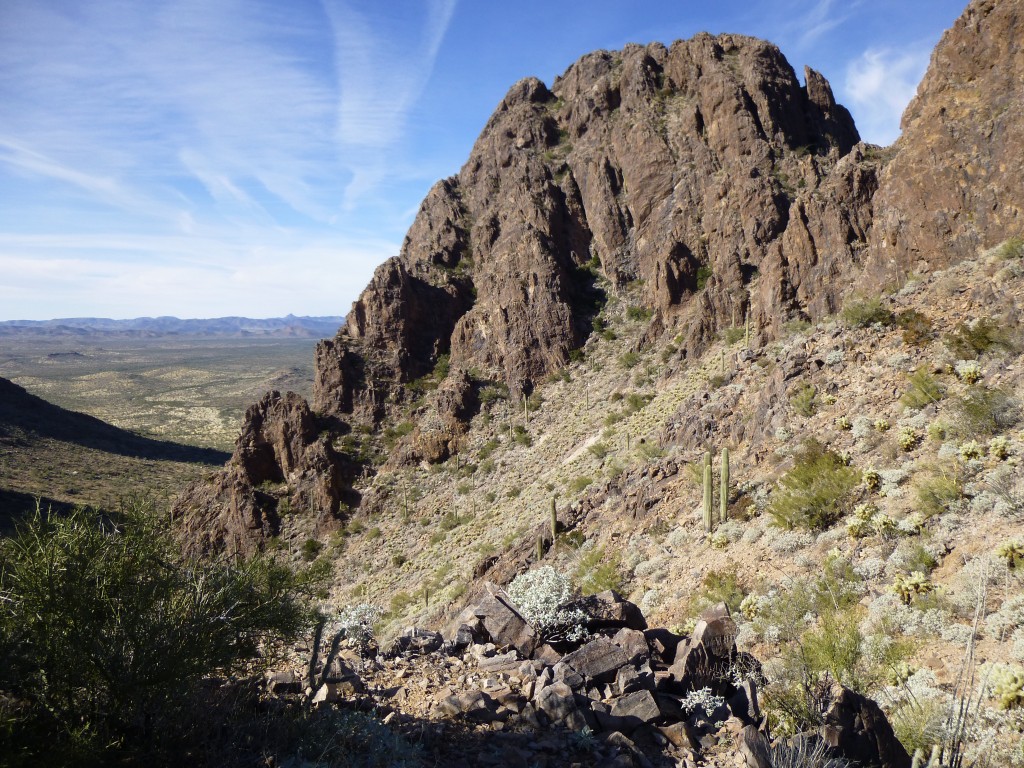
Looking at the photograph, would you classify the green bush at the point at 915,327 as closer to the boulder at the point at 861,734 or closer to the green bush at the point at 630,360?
the boulder at the point at 861,734

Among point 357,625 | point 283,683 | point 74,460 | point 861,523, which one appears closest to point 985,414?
point 861,523

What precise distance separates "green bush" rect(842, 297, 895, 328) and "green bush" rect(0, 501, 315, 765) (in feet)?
63.3

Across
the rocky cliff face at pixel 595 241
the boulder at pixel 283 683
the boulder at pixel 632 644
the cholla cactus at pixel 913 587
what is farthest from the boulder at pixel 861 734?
the rocky cliff face at pixel 595 241

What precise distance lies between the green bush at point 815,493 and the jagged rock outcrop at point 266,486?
112 feet

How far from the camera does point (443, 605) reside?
963 inches

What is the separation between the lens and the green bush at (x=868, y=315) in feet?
58.3

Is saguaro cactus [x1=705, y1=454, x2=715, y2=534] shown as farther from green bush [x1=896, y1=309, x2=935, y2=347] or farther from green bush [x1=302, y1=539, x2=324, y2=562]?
green bush [x1=302, y1=539, x2=324, y2=562]

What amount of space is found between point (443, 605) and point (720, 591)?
14.9 m

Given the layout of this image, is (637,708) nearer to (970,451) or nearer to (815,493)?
(815,493)

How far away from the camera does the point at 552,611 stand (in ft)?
29.4

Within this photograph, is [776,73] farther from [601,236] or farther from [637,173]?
[601,236]

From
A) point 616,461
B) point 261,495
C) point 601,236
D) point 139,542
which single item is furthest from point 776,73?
point 139,542

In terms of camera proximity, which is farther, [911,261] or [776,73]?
[776,73]

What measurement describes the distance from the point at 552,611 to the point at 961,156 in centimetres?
2326
